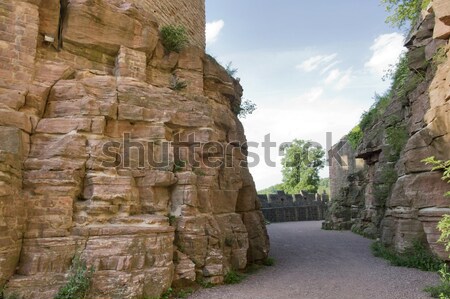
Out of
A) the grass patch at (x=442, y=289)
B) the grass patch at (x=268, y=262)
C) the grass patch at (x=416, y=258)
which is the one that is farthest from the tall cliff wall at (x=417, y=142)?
the grass patch at (x=268, y=262)

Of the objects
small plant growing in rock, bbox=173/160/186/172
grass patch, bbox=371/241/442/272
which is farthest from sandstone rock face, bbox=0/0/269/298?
grass patch, bbox=371/241/442/272

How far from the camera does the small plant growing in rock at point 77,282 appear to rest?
223 inches

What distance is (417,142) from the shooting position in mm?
9867

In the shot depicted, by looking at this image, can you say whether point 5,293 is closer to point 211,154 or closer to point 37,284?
point 37,284

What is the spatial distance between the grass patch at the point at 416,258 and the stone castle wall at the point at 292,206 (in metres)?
15.2

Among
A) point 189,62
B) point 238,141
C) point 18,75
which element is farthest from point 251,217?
point 18,75

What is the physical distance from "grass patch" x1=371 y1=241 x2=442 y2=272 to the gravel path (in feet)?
1.15

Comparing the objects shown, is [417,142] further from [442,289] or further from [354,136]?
[354,136]

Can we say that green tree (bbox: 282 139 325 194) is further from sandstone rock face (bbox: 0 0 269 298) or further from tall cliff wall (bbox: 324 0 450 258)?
sandstone rock face (bbox: 0 0 269 298)

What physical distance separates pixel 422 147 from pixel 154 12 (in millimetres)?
8981

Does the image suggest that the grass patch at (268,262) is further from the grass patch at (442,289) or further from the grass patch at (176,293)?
the grass patch at (442,289)

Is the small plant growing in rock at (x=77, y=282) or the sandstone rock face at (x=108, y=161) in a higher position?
the sandstone rock face at (x=108, y=161)

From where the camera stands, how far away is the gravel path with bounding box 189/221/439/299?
703cm

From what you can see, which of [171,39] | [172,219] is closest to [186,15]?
[171,39]
